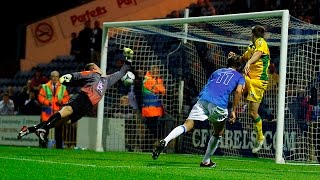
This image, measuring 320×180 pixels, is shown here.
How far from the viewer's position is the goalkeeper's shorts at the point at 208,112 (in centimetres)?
1177

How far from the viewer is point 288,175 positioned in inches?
421

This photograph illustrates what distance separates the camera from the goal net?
1563 cm

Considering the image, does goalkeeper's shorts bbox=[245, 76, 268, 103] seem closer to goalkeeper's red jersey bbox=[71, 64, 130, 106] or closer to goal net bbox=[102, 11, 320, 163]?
goal net bbox=[102, 11, 320, 163]

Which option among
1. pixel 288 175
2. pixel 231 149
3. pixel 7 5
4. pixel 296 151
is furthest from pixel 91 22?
pixel 288 175

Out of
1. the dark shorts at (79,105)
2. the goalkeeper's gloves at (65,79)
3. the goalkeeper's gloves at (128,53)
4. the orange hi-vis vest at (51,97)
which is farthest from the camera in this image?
the orange hi-vis vest at (51,97)

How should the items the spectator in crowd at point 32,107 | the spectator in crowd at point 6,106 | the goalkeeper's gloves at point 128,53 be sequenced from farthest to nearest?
the spectator in crowd at point 6,106, the spectator in crowd at point 32,107, the goalkeeper's gloves at point 128,53

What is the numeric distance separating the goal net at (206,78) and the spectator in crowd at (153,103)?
0.09 metres

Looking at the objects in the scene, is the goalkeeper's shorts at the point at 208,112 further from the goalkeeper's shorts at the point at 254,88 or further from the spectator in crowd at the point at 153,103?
the spectator in crowd at the point at 153,103

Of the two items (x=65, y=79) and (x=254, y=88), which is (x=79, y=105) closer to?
(x=65, y=79)

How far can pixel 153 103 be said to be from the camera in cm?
1808

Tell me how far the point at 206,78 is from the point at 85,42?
7.12m

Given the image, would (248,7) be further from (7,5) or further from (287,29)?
(7,5)

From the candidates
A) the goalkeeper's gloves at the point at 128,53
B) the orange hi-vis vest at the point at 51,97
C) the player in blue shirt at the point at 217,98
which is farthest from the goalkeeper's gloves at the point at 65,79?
the orange hi-vis vest at the point at 51,97

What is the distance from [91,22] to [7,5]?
388 cm
